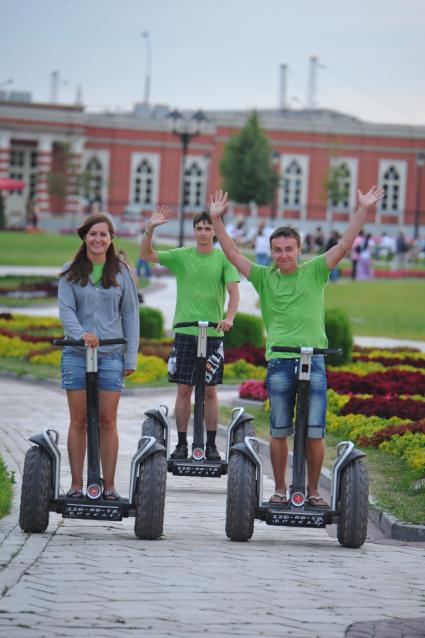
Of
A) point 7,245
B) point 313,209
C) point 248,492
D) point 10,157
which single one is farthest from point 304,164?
point 248,492

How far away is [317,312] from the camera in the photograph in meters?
7.97

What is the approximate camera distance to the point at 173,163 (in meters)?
77.9

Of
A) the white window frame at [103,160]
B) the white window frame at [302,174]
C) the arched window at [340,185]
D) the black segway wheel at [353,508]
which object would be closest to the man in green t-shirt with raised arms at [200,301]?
the black segway wheel at [353,508]

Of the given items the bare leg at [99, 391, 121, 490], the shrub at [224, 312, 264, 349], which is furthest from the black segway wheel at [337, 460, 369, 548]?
the shrub at [224, 312, 264, 349]

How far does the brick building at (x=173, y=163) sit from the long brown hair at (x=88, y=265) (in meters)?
65.3

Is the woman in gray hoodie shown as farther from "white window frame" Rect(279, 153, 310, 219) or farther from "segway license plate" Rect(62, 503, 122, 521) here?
"white window frame" Rect(279, 153, 310, 219)

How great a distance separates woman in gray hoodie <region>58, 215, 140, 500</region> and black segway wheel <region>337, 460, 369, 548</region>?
3.84 ft

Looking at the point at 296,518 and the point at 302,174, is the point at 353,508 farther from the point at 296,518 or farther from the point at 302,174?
the point at 302,174

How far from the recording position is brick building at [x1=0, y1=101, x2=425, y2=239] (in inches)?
3002

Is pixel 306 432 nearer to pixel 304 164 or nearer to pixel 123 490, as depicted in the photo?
pixel 123 490

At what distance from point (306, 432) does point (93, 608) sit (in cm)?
235

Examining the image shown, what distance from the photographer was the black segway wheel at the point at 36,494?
751 centimetres

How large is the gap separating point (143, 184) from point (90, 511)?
71065 millimetres

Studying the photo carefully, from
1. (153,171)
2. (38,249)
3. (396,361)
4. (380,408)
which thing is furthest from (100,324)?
(153,171)
